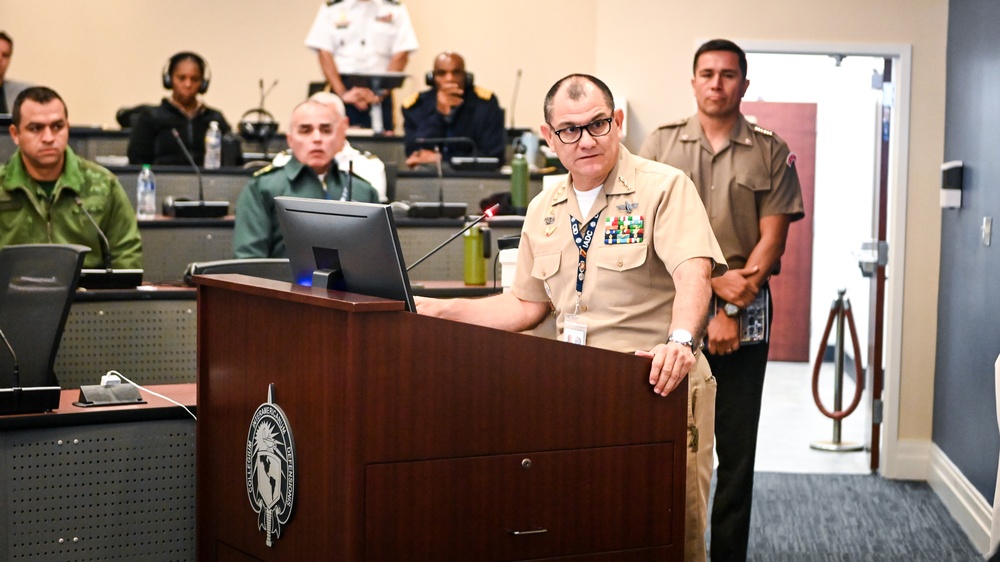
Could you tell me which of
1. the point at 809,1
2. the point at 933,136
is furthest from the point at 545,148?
the point at 933,136

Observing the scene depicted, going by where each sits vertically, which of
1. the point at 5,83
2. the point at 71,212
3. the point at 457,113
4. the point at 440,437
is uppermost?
the point at 5,83

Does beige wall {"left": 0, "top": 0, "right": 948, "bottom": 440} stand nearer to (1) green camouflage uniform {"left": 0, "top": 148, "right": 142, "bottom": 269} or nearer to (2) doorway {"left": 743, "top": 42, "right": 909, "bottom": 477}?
(2) doorway {"left": 743, "top": 42, "right": 909, "bottom": 477}

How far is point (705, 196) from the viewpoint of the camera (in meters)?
3.27

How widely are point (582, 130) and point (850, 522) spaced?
8.34ft

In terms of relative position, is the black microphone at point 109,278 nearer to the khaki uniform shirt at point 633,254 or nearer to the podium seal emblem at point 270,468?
the khaki uniform shirt at point 633,254

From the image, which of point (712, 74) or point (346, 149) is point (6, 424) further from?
point (346, 149)

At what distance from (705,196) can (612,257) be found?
1.10 m

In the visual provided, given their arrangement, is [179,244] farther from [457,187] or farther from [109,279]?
[457,187]

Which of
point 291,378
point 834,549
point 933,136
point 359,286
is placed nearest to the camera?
point 291,378

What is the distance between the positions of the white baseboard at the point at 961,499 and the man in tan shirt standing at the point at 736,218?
2.74 ft

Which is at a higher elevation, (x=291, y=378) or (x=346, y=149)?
(x=346, y=149)

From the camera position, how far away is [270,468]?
5.96 ft

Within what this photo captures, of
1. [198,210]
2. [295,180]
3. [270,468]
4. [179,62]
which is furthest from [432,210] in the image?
[270,468]

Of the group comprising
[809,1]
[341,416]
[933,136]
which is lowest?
[341,416]
